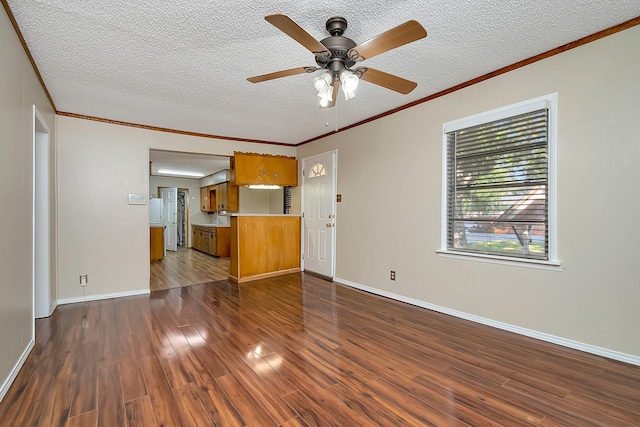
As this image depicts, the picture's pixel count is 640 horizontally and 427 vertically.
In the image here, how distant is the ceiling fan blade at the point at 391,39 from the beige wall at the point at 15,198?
222cm

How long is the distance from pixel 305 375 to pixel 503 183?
2.46m

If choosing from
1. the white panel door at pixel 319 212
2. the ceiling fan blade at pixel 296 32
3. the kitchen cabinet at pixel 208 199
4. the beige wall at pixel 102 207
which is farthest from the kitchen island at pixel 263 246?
the kitchen cabinet at pixel 208 199

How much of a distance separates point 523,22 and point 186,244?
31.8 ft

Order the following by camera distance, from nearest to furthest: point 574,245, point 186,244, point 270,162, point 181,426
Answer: point 181,426 → point 574,245 → point 270,162 → point 186,244

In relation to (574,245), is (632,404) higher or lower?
lower

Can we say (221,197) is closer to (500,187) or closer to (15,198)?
(15,198)

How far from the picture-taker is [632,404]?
1.72 metres

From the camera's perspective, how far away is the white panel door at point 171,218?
8758mm

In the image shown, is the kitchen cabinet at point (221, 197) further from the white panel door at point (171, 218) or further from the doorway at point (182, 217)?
the doorway at point (182, 217)

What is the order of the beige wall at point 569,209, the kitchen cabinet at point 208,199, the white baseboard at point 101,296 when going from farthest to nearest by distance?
the kitchen cabinet at point 208,199, the white baseboard at point 101,296, the beige wall at point 569,209

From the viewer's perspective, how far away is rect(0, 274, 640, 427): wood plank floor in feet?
5.37

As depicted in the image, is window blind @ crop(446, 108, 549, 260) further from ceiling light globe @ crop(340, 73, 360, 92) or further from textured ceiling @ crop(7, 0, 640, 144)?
ceiling light globe @ crop(340, 73, 360, 92)

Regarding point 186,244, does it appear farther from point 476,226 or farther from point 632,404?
point 632,404

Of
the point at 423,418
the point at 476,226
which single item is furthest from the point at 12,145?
the point at 476,226
